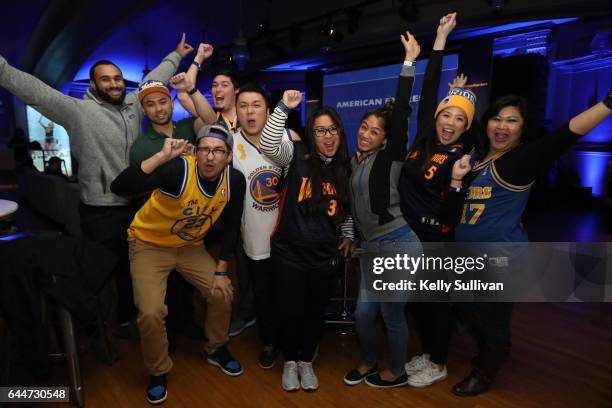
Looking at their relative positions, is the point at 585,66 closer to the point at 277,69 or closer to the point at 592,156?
the point at 592,156

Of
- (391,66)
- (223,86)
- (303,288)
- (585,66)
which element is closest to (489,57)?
(391,66)

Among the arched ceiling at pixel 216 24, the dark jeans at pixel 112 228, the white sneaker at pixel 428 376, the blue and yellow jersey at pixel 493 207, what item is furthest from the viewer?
the arched ceiling at pixel 216 24

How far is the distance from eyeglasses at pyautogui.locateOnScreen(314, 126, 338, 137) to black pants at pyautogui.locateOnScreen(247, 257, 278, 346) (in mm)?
762

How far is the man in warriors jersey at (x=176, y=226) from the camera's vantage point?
6.15ft

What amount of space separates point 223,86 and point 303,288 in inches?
54.4

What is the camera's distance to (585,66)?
7.72 meters

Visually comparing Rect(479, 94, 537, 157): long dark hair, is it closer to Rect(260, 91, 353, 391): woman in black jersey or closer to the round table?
Rect(260, 91, 353, 391): woman in black jersey

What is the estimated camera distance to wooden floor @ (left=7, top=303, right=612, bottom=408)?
2.01 m

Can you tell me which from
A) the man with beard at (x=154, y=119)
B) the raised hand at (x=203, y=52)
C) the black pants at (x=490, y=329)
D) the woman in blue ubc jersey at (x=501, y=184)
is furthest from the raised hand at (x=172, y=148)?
the black pants at (x=490, y=329)

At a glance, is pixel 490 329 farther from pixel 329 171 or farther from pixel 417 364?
pixel 329 171

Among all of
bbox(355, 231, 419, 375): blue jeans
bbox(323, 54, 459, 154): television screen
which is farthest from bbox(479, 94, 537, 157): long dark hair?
bbox(323, 54, 459, 154): television screen

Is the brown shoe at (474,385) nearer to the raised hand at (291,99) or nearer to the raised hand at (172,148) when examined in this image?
the raised hand at (291,99)

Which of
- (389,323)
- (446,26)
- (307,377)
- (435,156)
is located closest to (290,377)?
(307,377)

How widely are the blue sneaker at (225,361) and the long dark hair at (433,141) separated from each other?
1513 mm
